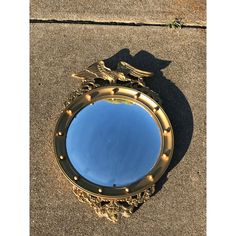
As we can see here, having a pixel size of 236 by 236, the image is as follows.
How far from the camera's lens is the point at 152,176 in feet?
6.73

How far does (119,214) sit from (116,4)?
4.07 ft

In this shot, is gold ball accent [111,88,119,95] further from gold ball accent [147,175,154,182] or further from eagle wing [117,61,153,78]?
gold ball accent [147,175,154,182]

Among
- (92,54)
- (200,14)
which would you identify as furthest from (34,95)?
(200,14)

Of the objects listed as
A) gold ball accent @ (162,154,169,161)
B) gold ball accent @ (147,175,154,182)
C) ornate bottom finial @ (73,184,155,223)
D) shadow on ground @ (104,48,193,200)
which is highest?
shadow on ground @ (104,48,193,200)

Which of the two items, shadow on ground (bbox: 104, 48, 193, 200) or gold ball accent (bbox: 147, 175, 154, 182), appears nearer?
gold ball accent (bbox: 147, 175, 154, 182)

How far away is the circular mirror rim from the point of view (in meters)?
2.03

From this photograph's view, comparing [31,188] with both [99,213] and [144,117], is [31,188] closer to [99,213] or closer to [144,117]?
[99,213]

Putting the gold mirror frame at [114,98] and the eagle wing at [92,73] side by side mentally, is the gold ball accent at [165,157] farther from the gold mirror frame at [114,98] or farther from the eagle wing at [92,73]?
the eagle wing at [92,73]

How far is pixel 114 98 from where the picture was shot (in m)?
2.12

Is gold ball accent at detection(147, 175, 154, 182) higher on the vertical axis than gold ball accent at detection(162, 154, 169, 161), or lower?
lower

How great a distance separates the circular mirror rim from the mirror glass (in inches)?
1.0

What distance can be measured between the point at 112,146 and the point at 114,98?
28cm

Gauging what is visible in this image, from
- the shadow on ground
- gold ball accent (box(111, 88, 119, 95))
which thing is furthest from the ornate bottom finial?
gold ball accent (box(111, 88, 119, 95))

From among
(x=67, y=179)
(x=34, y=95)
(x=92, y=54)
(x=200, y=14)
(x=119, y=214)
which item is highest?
(x=200, y=14)
